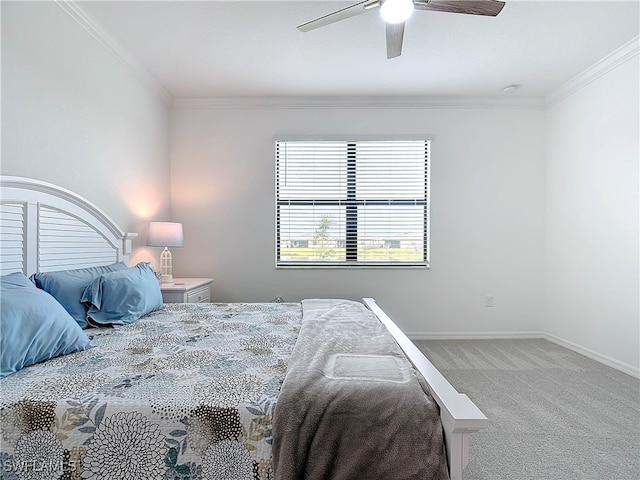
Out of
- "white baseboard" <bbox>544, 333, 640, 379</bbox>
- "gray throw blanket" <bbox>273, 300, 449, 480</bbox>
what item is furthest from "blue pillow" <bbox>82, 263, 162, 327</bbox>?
"white baseboard" <bbox>544, 333, 640, 379</bbox>

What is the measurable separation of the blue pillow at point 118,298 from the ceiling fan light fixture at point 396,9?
2120 mm

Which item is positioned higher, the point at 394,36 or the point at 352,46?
the point at 352,46

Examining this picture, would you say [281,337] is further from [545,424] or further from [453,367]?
[453,367]

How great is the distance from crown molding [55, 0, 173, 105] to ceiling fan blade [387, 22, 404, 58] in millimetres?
2017

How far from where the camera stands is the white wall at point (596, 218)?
297 cm

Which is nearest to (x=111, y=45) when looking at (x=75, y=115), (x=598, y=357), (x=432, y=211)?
(x=75, y=115)

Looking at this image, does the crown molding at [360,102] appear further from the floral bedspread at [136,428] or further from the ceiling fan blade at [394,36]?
the floral bedspread at [136,428]

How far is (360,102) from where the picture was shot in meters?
3.96

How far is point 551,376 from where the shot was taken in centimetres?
291

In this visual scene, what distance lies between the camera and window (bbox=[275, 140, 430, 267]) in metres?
4.05

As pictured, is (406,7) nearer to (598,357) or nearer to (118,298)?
(118,298)

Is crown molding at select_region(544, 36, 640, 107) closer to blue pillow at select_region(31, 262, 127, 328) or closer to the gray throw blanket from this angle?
the gray throw blanket

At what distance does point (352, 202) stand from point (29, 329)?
10.3 feet

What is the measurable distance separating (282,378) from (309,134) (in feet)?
10.3
